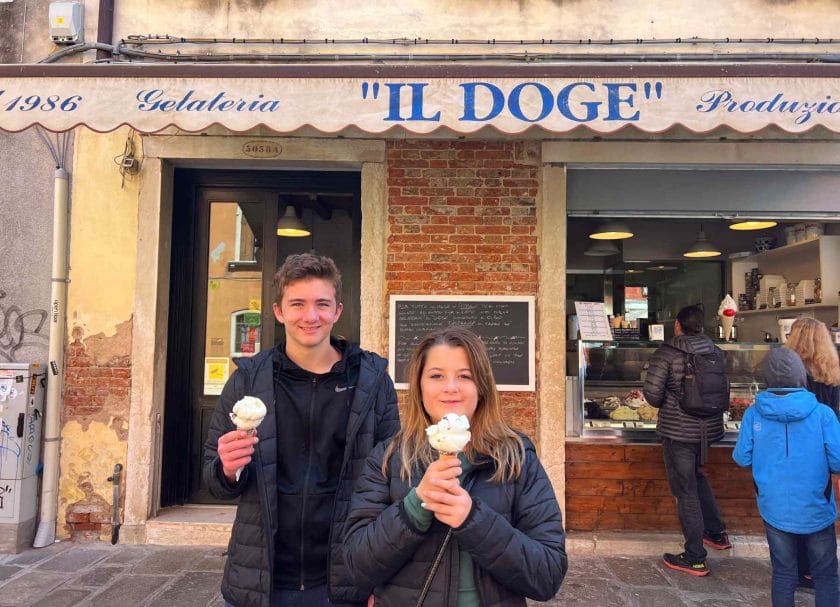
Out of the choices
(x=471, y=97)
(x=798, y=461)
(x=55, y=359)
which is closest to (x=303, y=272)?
(x=471, y=97)

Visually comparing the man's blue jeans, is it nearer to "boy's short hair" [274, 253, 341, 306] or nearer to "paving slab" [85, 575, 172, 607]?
"boy's short hair" [274, 253, 341, 306]

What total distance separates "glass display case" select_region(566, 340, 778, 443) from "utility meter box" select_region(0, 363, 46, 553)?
15.6 ft

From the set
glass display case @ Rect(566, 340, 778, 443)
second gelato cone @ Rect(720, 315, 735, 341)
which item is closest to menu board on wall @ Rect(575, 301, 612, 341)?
glass display case @ Rect(566, 340, 778, 443)

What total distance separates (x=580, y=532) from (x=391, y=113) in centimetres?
391

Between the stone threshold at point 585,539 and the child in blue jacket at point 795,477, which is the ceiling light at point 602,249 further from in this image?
the child in blue jacket at point 795,477

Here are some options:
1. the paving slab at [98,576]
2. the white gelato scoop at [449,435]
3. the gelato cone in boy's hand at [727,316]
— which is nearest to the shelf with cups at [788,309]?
the gelato cone in boy's hand at [727,316]

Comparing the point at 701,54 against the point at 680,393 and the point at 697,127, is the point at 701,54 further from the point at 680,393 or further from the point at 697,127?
the point at 680,393

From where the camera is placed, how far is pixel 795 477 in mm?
3344

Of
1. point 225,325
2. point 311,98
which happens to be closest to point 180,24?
point 311,98

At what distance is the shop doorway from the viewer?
5.69m

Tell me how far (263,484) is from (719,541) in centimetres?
439

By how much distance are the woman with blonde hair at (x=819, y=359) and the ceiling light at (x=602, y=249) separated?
283cm

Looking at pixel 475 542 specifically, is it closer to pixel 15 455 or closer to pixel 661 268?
pixel 15 455

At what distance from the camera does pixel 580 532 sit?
511 centimetres
